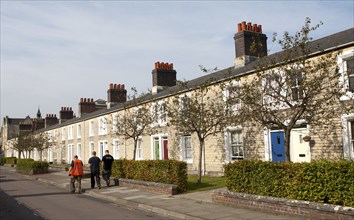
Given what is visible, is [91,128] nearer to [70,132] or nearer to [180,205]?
[70,132]

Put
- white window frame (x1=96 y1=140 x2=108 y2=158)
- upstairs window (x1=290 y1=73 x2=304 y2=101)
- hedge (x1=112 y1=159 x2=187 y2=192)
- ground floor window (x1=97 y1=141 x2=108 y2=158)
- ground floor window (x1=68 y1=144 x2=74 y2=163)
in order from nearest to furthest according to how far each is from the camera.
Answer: upstairs window (x1=290 y1=73 x2=304 y2=101)
hedge (x1=112 y1=159 x2=187 y2=192)
white window frame (x1=96 y1=140 x2=108 y2=158)
ground floor window (x1=97 y1=141 x2=108 y2=158)
ground floor window (x1=68 y1=144 x2=74 y2=163)

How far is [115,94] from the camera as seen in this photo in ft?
123

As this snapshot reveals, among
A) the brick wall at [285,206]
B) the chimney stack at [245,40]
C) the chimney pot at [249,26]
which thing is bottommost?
the brick wall at [285,206]

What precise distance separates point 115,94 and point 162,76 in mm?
9462

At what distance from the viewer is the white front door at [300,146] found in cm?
1510

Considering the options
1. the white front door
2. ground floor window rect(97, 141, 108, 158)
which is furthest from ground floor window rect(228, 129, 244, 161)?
ground floor window rect(97, 141, 108, 158)

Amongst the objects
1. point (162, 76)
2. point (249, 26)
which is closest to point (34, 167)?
point (162, 76)

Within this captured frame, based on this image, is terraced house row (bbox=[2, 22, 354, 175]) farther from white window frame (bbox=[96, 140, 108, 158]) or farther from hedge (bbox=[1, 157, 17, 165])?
hedge (bbox=[1, 157, 17, 165])

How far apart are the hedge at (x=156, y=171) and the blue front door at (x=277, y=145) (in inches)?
185

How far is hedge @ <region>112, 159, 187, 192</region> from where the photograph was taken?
47.0ft

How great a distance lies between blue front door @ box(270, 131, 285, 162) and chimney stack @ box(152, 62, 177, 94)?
14.5 m

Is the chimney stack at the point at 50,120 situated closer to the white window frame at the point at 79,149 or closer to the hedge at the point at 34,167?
the white window frame at the point at 79,149

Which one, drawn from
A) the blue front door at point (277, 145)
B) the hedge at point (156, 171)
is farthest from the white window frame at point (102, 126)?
the blue front door at point (277, 145)

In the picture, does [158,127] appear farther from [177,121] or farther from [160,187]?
[160,187]
